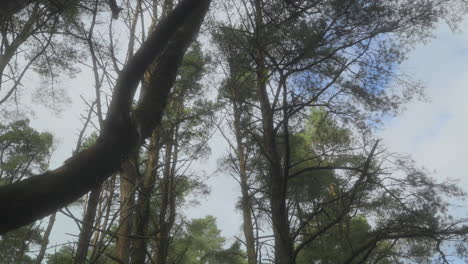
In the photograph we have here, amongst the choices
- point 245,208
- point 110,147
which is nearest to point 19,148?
point 245,208

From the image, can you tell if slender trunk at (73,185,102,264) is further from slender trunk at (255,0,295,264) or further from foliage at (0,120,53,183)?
foliage at (0,120,53,183)

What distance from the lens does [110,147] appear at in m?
1.21

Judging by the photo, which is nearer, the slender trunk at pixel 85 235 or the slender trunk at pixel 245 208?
the slender trunk at pixel 85 235

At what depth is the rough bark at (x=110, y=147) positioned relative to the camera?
98 centimetres

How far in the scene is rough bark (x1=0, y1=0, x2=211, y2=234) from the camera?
3.21 feet

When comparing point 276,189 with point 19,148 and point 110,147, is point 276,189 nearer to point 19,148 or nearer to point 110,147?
point 110,147

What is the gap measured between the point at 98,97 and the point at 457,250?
4.33m

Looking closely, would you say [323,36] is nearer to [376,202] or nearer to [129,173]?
[129,173]

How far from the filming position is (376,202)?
5.78m

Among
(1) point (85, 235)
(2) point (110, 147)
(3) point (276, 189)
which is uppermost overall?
(3) point (276, 189)

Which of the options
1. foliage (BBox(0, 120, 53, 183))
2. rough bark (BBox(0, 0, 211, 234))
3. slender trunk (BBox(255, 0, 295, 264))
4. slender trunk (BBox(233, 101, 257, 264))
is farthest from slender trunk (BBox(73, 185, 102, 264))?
foliage (BBox(0, 120, 53, 183))

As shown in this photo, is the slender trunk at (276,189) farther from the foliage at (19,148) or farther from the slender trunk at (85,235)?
the foliage at (19,148)

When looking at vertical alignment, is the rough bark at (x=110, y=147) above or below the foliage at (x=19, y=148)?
below

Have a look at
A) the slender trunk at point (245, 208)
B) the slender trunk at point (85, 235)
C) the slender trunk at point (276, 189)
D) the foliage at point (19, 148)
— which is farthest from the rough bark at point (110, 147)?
the foliage at point (19, 148)
